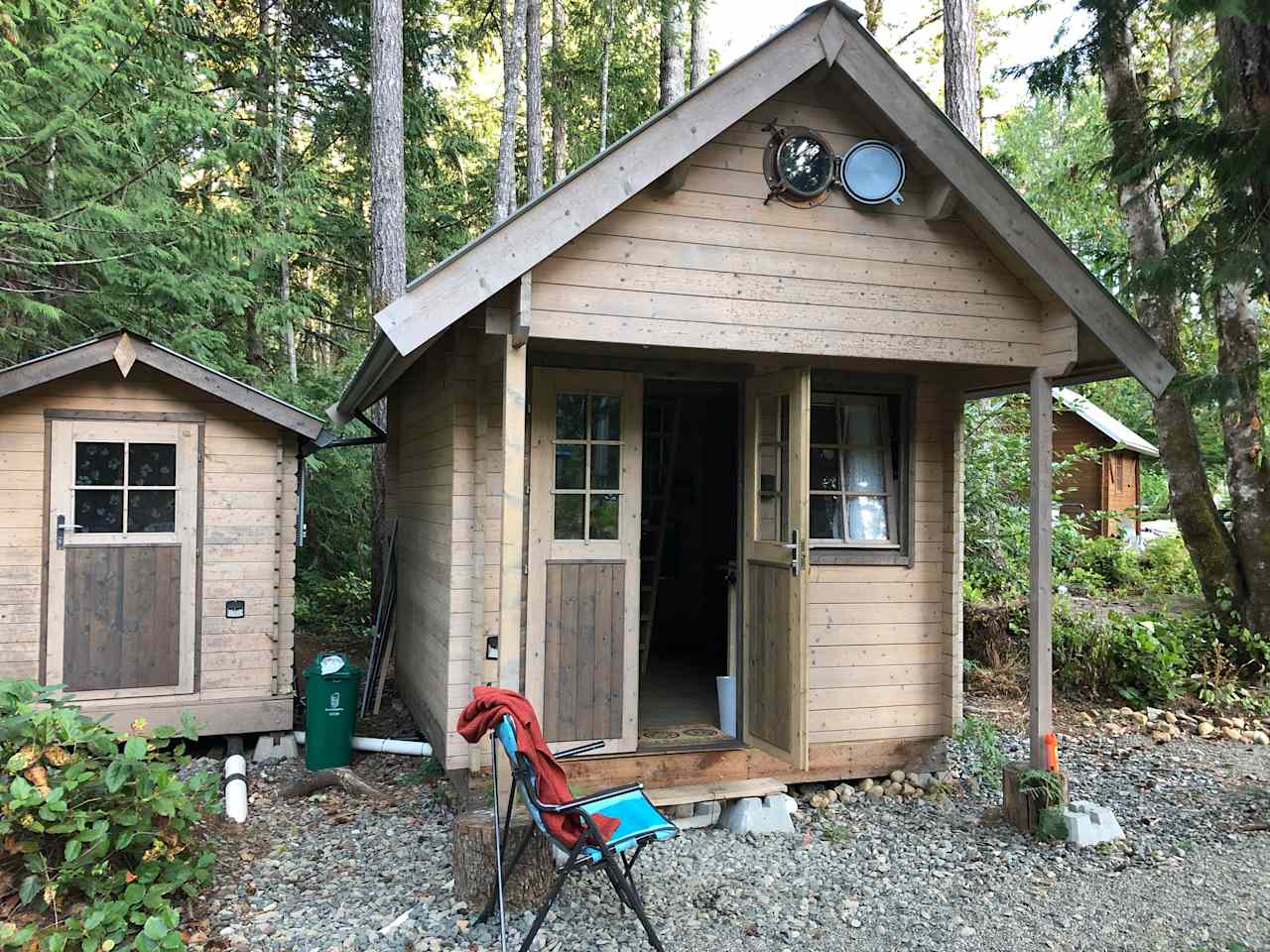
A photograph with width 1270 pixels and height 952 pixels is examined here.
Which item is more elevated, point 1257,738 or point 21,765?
point 21,765

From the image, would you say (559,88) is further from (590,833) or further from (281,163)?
(590,833)

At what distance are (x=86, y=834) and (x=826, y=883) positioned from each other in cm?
325

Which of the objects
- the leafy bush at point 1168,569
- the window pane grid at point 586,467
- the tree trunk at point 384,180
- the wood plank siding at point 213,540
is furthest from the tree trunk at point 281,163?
the leafy bush at point 1168,569

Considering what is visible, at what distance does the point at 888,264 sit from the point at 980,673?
16.7ft

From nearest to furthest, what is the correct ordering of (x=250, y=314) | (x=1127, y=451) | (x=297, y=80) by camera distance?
(x=250, y=314) → (x=297, y=80) → (x=1127, y=451)

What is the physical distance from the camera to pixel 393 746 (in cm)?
616

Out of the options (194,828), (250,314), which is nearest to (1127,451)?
(250,314)

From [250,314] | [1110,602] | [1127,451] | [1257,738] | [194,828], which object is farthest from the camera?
[1127,451]

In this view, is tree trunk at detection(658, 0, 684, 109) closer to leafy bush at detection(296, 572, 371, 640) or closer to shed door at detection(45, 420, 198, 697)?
leafy bush at detection(296, 572, 371, 640)

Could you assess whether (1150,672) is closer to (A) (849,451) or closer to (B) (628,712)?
Result: (A) (849,451)

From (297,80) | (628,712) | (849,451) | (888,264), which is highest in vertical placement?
(297,80)

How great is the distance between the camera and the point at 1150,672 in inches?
302

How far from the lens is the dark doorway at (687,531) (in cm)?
746

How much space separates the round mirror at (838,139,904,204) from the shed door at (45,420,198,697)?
459 centimetres
